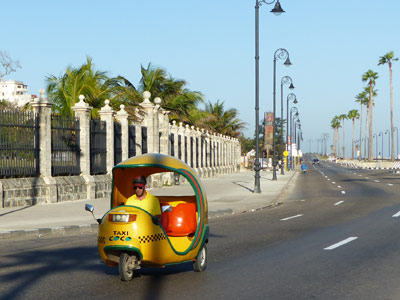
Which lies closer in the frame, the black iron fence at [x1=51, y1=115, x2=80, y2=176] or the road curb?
the road curb

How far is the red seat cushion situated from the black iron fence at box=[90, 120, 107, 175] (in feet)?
52.2

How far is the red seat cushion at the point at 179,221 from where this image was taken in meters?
8.61

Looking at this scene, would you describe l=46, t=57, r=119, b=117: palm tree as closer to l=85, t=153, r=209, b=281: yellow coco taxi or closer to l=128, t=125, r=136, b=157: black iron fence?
l=128, t=125, r=136, b=157: black iron fence

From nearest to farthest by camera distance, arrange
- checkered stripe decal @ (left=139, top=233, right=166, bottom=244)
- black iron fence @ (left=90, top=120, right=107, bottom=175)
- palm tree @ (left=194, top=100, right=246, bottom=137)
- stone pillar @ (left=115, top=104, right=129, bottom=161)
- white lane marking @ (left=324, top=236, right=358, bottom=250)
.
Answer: checkered stripe decal @ (left=139, top=233, right=166, bottom=244) < white lane marking @ (left=324, top=236, right=358, bottom=250) < black iron fence @ (left=90, top=120, right=107, bottom=175) < stone pillar @ (left=115, top=104, right=129, bottom=161) < palm tree @ (left=194, top=100, right=246, bottom=137)

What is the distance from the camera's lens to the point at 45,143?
20984 mm

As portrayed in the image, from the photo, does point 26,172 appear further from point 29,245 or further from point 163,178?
point 163,178

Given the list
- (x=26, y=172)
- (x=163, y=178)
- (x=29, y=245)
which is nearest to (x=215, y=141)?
(x=163, y=178)

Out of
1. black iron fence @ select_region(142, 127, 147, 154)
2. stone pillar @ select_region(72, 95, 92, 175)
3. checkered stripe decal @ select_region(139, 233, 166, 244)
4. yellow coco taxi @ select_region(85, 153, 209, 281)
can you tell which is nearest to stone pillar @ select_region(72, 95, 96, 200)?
stone pillar @ select_region(72, 95, 92, 175)

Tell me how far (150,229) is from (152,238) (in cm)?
11

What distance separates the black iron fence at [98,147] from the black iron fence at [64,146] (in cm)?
118

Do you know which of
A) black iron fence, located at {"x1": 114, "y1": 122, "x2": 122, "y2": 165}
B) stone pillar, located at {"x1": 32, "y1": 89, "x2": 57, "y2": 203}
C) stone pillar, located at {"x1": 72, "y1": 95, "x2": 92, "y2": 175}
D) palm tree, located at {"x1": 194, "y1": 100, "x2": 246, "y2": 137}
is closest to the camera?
stone pillar, located at {"x1": 32, "y1": 89, "x2": 57, "y2": 203}

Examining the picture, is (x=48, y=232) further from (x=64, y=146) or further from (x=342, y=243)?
(x=64, y=146)

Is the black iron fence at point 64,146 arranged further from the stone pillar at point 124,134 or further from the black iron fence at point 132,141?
the black iron fence at point 132,141

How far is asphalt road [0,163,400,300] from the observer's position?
7.44 metres
